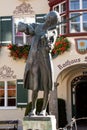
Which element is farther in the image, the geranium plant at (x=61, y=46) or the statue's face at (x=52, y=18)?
the geranium plant at (x=61, y=46)

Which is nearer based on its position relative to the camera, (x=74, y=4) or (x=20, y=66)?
(x=74, y=4)

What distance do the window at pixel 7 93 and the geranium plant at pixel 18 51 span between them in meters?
1.44

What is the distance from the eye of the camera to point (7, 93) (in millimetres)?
20734

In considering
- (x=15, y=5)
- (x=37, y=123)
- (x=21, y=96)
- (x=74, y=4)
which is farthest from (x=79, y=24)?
(x=37, y=123)

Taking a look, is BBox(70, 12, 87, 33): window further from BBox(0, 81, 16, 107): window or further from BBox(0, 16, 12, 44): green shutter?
BBox(0, 81, 16, 107): window

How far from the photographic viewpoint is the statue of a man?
27.6ft

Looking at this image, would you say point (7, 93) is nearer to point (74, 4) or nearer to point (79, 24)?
point (79, 24)

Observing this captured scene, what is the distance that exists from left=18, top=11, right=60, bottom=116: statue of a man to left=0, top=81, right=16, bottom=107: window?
40.2 ft

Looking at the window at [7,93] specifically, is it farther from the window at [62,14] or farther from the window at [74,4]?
the window at [74,4]

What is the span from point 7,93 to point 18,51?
89.9 inches

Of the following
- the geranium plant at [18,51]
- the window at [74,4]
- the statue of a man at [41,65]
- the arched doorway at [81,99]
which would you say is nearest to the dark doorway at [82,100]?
the arched doorway at [81,99]

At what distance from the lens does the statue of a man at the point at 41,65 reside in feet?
27.6

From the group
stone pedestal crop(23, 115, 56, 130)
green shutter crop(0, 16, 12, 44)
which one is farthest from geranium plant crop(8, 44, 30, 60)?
stone pedestal crop(23, 115, 56, 130)

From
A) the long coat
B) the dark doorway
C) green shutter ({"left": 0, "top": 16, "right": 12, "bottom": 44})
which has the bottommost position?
the dark doorway
